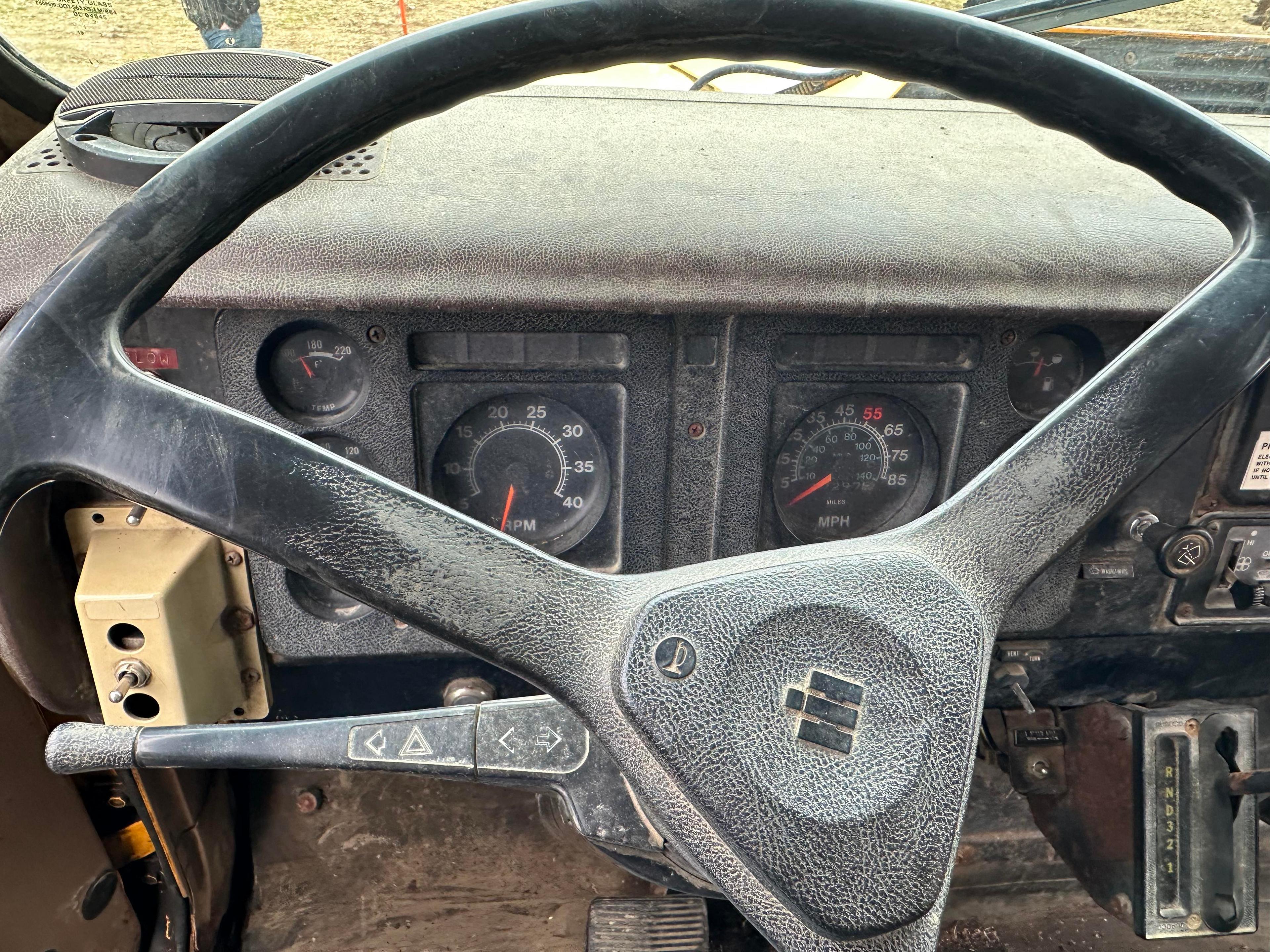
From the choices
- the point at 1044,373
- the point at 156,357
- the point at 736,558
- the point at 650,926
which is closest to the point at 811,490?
the point at 1044,373

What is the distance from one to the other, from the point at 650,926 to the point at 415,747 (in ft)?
2.67

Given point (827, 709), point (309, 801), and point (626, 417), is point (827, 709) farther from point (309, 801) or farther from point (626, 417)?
point (309, 801)

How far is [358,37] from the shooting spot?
1.28 meters

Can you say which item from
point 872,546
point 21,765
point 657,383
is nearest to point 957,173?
point 657,383

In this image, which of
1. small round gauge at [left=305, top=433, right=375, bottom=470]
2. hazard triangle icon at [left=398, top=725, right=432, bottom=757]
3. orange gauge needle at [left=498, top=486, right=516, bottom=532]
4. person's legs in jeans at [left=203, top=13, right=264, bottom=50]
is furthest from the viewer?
person's legs in jeans at [left=203, top=13, right=264, bottom=50]

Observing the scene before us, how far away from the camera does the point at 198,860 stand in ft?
5.14

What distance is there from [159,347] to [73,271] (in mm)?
466

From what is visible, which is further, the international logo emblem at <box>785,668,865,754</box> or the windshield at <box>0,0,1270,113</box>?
the windshield at <box>0,0,1270,113</box>

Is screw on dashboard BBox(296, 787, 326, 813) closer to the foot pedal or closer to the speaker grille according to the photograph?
the foot pedal

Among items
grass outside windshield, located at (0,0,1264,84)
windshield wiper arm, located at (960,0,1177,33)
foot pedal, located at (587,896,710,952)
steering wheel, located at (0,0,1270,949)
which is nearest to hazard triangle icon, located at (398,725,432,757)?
steering wheel, located at (0,0,1270,949)

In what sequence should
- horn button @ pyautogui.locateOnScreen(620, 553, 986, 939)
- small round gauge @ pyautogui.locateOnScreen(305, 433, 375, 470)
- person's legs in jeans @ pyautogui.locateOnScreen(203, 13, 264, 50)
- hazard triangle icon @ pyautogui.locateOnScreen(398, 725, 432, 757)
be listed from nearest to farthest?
horn button @ pyautogui.locateOnScreen(620, 553, 986, 939), hazard triangle icon @ pyautogui.locateOnScreen(398, 725, 432, 757), small round gauge @ pyautogui.locateOnScreen(305, 433, 375, 470), person's legs in jeans @ pyautogui.locateOnScreen(203, 13, 264, 50)

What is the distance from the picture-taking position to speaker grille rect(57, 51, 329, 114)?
1203 millimetres

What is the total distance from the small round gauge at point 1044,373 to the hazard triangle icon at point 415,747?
2.97ft

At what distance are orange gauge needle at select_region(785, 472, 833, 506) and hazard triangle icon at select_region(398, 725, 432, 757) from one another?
66 centimetres
